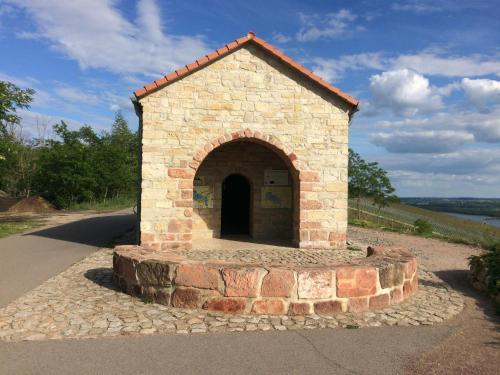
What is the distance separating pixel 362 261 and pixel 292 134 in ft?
15.9

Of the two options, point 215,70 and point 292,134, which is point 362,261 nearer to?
point 292,134

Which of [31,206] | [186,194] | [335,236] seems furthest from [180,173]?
[31,206]

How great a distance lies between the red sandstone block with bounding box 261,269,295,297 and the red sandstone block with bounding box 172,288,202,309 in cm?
86

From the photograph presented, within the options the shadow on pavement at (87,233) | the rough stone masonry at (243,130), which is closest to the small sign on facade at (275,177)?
the rough stone masonry at (243,130)

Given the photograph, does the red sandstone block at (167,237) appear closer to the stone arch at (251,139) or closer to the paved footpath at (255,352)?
the stone arch at (251,139)

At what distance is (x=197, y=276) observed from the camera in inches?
196

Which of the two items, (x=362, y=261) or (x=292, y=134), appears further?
(x=292, y=134)

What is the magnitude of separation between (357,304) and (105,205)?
80.7 feet

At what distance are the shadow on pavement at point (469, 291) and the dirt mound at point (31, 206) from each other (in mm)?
22480

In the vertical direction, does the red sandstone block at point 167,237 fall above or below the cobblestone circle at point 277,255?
above

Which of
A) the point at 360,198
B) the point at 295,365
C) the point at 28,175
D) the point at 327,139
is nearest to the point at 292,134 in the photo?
the point at 327,139

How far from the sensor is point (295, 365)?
359 cm

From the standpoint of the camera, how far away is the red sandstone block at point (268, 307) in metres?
4.90

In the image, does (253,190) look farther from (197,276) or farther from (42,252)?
(197,276)
